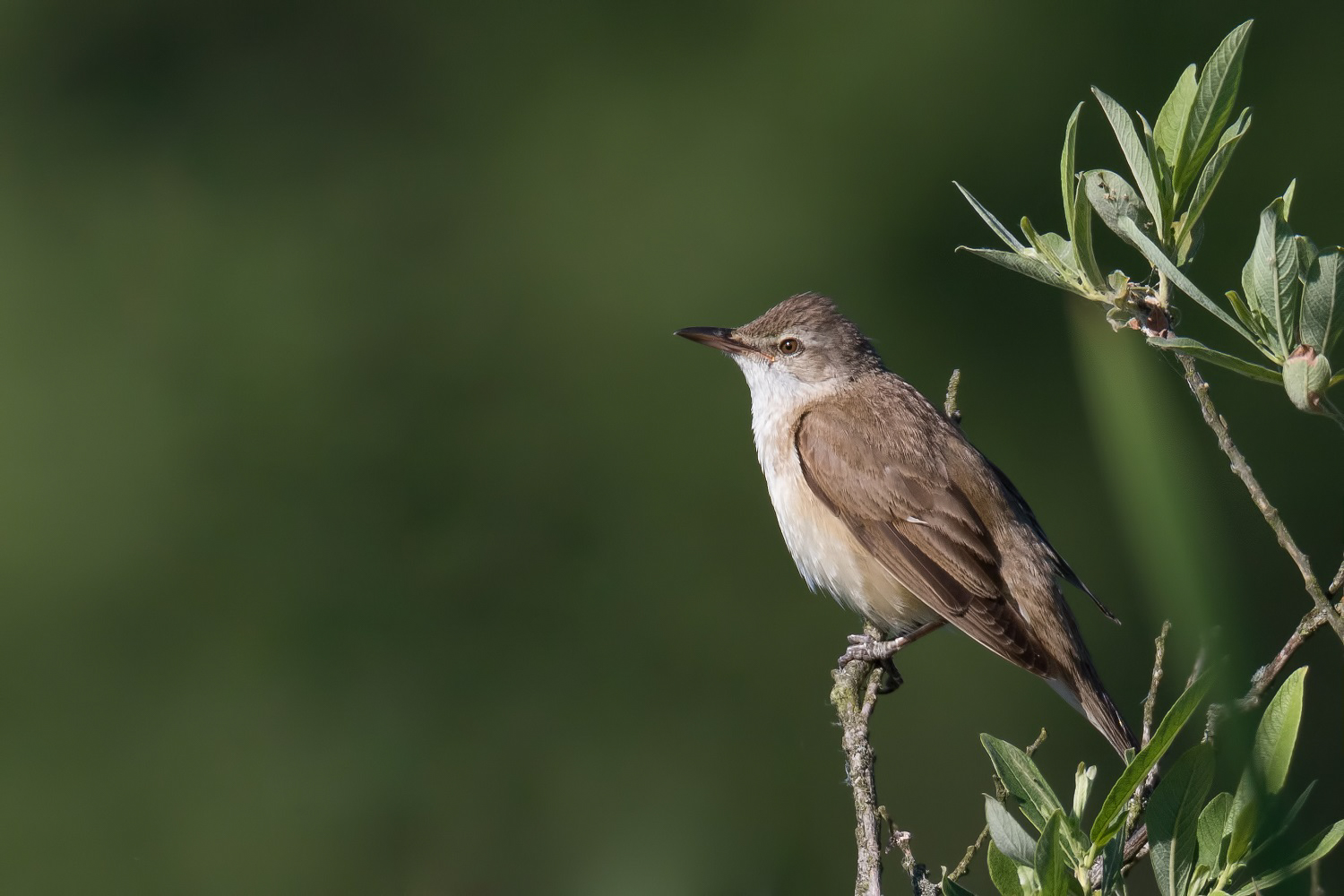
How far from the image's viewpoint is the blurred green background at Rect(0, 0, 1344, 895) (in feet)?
37.2

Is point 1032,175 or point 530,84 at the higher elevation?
point 530,84

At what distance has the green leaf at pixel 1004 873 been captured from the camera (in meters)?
1.83

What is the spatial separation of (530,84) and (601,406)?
11.0 feet

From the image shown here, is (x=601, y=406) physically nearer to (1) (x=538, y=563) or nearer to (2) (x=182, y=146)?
(1) (x=538, y=563)

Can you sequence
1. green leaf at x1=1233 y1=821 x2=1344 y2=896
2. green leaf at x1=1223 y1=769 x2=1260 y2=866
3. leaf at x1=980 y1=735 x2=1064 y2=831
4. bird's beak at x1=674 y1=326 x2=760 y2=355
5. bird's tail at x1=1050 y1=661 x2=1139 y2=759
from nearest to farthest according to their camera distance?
green leaf at x1=1233 y1=821 x2=1344 y2=896, green leaf at x1=1223 y1=769 x2=1260 y2=866, leaf at x1=980 y1=735 x2=1064 y2=831, bird's tail at x1=1050 y1=661 x2=1139 y2=759, bird's beak at x1=674 y1=326 x2=760 y2=355

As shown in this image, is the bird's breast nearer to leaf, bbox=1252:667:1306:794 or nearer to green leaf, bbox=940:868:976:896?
green leaf, bbox=940:868:976:896

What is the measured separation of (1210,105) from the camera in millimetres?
2094

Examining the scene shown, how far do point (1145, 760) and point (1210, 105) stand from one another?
0.94m

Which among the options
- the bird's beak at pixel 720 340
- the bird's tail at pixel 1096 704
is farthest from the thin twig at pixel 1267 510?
the bird's beak at pixel 720 340

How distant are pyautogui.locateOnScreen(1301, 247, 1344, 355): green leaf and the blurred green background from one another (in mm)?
9243

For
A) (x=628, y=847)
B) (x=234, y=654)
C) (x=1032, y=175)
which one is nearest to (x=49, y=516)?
(x=234, y=654)

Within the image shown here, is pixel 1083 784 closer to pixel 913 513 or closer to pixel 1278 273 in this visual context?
pixel 1278 273

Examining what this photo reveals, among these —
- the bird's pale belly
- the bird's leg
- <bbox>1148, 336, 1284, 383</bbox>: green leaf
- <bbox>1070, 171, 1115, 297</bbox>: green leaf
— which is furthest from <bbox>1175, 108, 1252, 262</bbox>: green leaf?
the bird's pale belly

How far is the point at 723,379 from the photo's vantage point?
1169 centimetres
